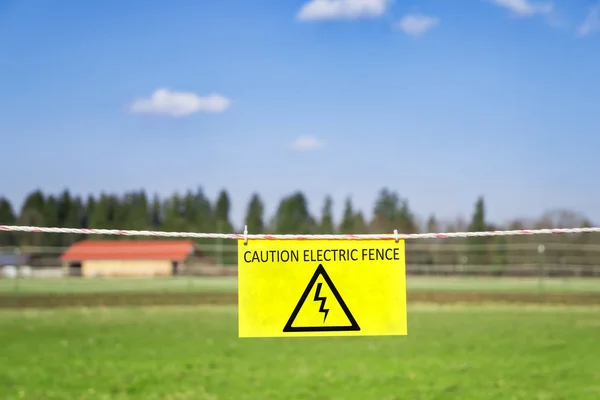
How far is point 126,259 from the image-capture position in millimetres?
36844

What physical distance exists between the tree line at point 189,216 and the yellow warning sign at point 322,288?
37571 mm

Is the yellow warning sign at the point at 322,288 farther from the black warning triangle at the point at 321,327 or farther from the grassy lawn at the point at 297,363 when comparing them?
the grassy lawn at the point at 297,363

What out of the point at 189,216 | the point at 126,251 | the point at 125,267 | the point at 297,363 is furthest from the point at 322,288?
the point at 189,216

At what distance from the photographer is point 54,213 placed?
53094mm

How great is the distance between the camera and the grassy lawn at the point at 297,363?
573 cm

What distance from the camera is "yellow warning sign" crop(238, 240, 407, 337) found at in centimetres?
203

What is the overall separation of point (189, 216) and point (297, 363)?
1971 inches

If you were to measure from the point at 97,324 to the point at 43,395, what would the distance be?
640 cm

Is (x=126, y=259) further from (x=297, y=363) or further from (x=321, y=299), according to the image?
(x=321, y=299)

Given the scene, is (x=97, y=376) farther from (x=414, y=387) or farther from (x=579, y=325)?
(x=579, y=325)

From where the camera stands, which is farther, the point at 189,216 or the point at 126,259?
the point at 189,216

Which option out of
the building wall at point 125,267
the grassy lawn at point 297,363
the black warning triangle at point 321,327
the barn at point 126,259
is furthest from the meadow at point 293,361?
the building wall at point 125,267

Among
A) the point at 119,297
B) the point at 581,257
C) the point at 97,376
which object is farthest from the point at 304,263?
the point at 581,257

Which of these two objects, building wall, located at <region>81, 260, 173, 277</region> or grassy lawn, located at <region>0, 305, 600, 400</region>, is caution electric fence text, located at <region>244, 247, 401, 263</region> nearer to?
grassy lawn, located at <region>0, 305, 600, 400</region>
